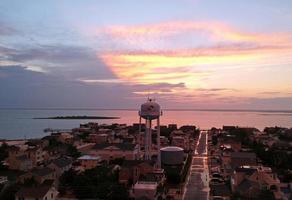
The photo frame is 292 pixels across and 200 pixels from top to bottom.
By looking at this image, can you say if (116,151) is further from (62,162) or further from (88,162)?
(62,162)

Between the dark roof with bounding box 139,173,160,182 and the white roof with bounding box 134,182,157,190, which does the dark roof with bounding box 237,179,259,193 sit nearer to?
the white roof with bounding box 134,182,157,190

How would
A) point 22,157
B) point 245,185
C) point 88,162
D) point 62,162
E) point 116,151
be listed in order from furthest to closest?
point 116,151 → point 22,157 → point 88,162 → point 62,162 → point 245,185

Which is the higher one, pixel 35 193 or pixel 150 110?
pixel 150 110

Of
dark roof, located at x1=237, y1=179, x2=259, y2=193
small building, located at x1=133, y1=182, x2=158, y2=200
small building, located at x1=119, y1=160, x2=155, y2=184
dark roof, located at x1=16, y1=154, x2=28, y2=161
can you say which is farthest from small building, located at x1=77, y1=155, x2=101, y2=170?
dark roof, located at x1=237, y1=179, x2=259, y2=193

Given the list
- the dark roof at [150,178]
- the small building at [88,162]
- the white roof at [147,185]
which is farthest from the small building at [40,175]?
the white roof at [147,185]

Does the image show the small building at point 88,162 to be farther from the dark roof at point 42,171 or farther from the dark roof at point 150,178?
the dark roof at point 150,178

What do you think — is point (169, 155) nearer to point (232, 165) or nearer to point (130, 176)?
point (232, 165)

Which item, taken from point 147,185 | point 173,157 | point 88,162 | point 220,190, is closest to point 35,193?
point 147,185

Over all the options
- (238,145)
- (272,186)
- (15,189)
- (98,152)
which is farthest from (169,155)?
(15,189)
